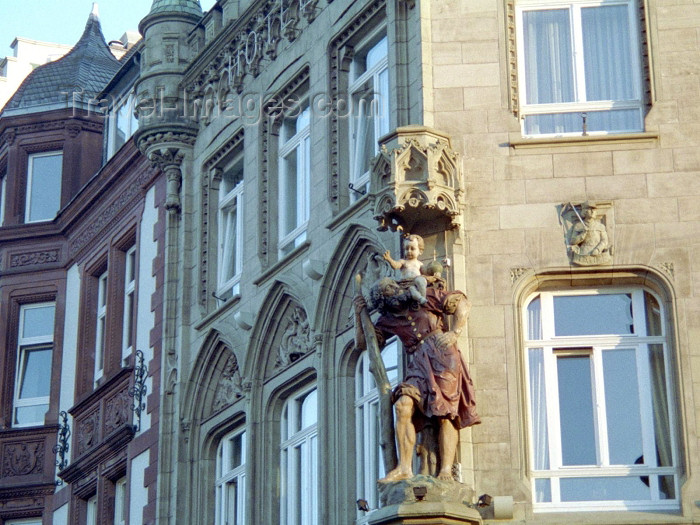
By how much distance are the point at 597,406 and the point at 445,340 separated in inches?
75.7

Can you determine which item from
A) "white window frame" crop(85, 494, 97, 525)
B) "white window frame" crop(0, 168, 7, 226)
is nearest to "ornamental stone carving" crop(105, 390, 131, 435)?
"white window frame" crop(85, 494, 97, 525)

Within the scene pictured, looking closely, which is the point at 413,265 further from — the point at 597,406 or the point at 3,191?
the point at 3,191

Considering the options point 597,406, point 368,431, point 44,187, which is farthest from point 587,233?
point 44,187

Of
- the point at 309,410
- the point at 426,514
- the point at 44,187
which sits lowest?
the point at 426,514

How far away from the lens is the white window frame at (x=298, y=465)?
914 inches

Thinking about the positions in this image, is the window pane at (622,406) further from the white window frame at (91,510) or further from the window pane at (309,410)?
the white window frame at (91,510)

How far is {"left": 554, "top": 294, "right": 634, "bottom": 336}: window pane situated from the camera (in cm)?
2000

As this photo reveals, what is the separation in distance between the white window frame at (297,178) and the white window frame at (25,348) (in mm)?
9620

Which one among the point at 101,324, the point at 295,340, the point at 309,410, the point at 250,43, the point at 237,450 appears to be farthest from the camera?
the point at 101,324

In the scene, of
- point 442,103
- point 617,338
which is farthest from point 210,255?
point 617,338

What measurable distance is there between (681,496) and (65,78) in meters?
21.2

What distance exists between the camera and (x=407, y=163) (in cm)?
1998

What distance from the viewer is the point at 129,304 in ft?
101

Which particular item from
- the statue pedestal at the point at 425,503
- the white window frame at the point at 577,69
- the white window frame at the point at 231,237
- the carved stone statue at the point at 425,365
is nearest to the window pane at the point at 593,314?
the carved stone statue at the point at 425,365
